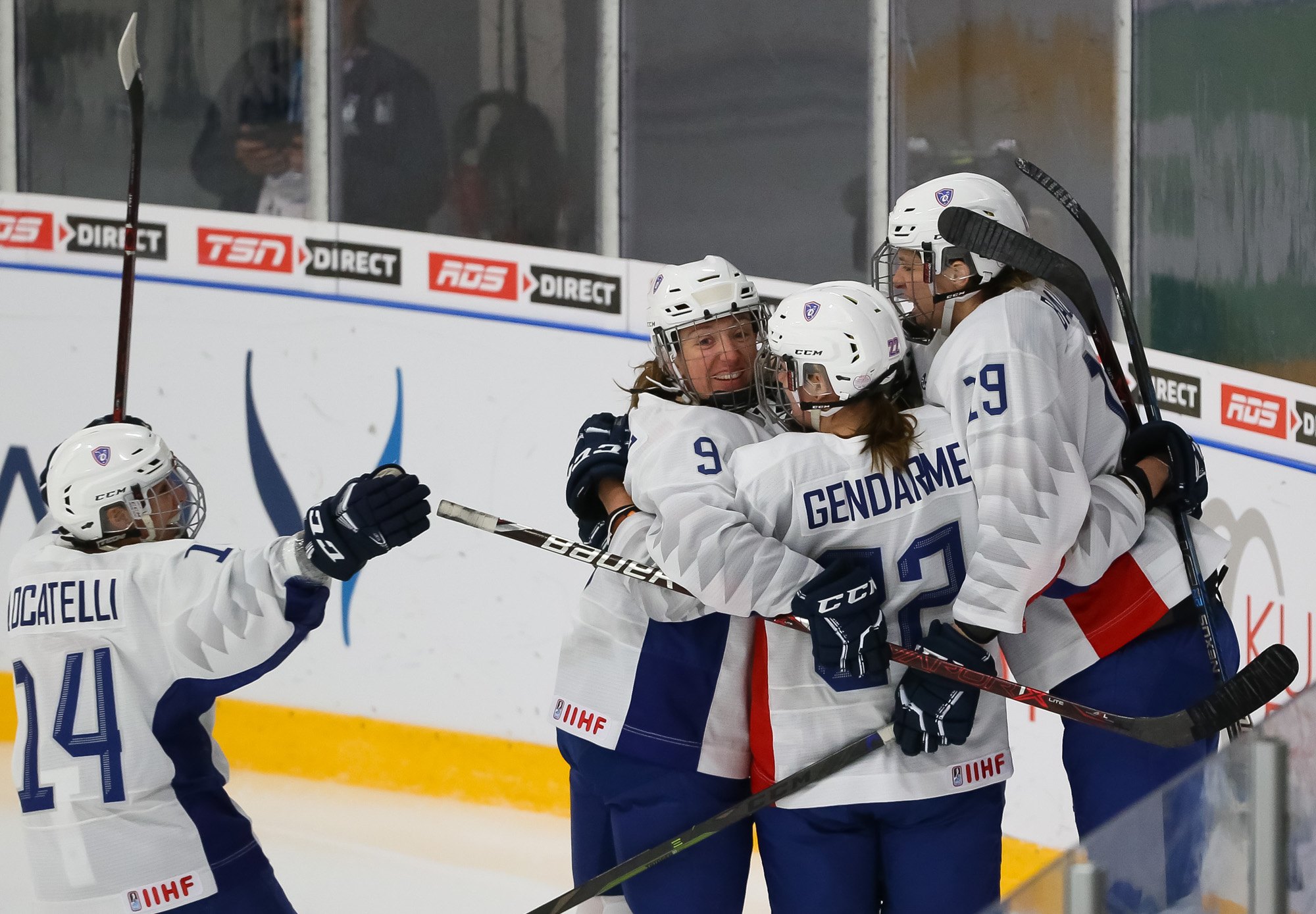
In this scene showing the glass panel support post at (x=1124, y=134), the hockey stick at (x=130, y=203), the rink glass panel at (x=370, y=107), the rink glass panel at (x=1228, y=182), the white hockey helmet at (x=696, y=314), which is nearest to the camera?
the white hockey helmet at (x=696, y=314)

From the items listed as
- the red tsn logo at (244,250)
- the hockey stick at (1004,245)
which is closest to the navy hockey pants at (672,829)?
the hockey stick at (1004,245)

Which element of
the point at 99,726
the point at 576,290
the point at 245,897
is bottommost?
the point at 245,897

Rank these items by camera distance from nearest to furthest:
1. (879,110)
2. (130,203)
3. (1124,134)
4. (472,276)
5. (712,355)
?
(712,355) → (130,203) → (1124,134) → (879,110) → (472,276)

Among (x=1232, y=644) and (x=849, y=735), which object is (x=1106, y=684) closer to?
(x=1232, y=644)

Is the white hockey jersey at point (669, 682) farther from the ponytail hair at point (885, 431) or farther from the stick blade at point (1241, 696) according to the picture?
the stick blade at point (1241, 696)

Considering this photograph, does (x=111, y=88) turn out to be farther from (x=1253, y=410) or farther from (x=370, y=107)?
(x=1253, y=410)

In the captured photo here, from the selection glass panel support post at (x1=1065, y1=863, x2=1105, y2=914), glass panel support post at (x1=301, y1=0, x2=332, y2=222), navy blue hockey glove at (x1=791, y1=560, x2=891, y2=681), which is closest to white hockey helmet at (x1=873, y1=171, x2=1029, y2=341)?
navy blue hockey glove at (x1=791, y1=560, x2=891, y2=681)

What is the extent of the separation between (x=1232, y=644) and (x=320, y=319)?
9.11ft

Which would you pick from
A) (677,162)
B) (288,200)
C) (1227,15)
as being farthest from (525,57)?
(1227,15)

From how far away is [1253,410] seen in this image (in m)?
3.10

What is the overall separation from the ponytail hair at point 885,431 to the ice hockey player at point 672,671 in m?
0.22

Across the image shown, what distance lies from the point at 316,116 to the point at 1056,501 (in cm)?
290

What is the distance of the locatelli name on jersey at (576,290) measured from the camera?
381 centimetres

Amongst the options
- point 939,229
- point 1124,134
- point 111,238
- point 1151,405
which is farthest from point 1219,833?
point 111,238
